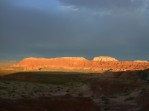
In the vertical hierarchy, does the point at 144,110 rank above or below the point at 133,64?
below

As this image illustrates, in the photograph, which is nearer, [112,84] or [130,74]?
[112,84]

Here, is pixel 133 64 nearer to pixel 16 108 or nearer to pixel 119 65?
pixel 119 65

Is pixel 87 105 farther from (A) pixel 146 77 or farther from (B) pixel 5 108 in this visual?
(A) pixel 146 77

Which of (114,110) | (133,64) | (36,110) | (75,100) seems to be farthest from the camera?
(133,64)

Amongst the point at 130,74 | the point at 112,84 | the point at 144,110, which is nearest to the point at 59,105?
the point at 144,110

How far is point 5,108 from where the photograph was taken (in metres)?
23.4

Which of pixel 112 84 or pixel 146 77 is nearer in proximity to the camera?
pixel 112 84

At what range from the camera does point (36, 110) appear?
85.0 feet

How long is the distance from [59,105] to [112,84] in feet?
136

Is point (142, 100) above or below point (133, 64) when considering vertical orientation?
below

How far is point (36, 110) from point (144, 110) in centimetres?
1371

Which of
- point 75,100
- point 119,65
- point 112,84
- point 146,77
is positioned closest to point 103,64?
point 119,65

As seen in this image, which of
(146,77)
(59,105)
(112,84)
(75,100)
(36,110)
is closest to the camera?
(36,110)

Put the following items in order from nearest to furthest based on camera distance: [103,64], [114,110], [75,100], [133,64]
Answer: [75,100] → [114,110] → [133,64] → [103,64]
